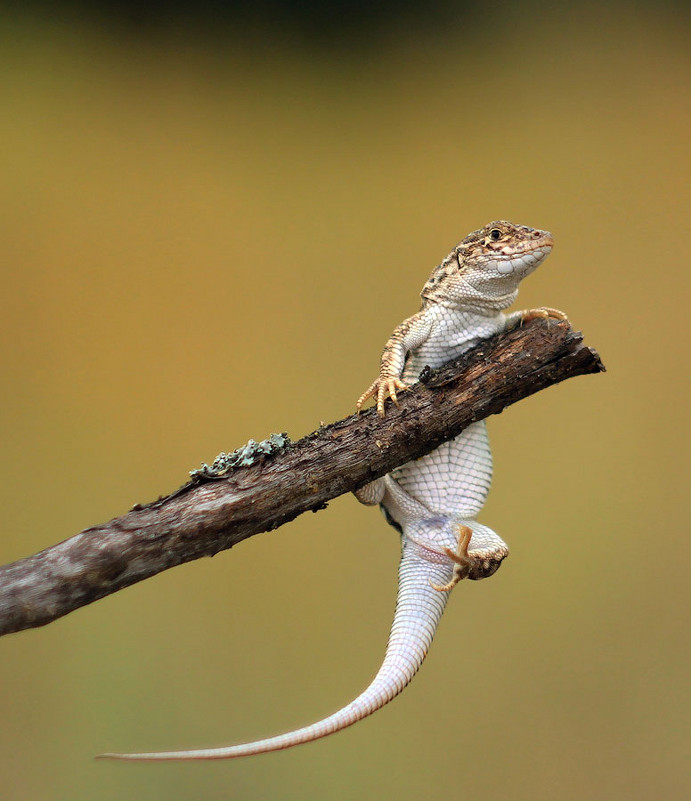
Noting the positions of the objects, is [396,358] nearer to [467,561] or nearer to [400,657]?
[467,561]

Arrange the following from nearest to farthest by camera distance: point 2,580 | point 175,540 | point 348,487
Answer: point 2,580
point 175,540
point 348,487

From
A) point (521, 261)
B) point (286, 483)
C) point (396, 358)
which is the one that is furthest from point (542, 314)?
point (286, 483)

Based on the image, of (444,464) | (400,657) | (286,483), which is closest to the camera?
(286,483)

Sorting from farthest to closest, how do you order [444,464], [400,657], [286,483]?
[444,464] < [400,657] < [286,483]

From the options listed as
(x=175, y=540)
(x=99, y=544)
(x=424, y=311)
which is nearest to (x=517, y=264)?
(x=424, y=311)

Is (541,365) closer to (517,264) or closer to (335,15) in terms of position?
(517,264)

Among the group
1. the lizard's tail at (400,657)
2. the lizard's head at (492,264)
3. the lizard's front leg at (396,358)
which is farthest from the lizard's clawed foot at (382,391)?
the lizard's tail at (400,657)

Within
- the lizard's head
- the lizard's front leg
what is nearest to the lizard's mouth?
the lizard's head

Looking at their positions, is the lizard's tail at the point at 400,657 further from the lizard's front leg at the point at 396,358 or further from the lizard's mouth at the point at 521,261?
the lizard's mouth at the point at 521,261
